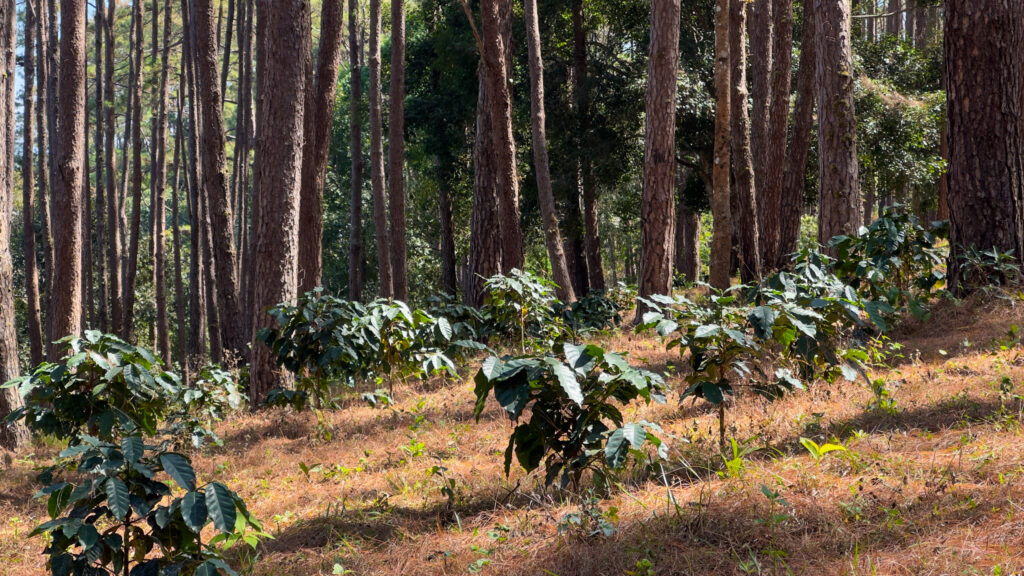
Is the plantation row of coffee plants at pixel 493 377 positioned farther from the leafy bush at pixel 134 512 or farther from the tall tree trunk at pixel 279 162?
the tall tree trunk at pixel 279 162

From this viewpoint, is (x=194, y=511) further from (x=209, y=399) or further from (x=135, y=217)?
(x=135, y=217)

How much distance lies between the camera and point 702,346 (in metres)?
4.03

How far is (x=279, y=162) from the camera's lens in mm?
7836

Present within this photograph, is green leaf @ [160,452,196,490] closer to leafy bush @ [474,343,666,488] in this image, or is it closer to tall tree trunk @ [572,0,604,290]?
leafy bush @ [474,343,666,488]

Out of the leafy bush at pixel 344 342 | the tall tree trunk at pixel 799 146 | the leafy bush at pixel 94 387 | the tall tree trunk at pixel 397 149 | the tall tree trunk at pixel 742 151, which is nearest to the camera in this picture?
the leafy bush at pixel 94 387

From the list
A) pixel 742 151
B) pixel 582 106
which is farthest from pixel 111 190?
pixel 742 151

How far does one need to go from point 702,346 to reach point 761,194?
10.7 meters

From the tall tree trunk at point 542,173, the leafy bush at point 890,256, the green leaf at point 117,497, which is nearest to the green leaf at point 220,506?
the green leaf at point 117,497

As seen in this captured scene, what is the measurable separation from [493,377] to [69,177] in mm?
7446

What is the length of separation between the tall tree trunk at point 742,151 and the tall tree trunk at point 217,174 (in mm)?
7808

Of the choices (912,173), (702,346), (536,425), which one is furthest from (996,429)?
(912,173)

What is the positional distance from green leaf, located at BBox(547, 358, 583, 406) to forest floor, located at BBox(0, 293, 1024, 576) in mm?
612

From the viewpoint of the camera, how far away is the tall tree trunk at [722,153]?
9.36m

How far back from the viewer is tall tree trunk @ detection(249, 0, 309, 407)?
7797 millimetres
